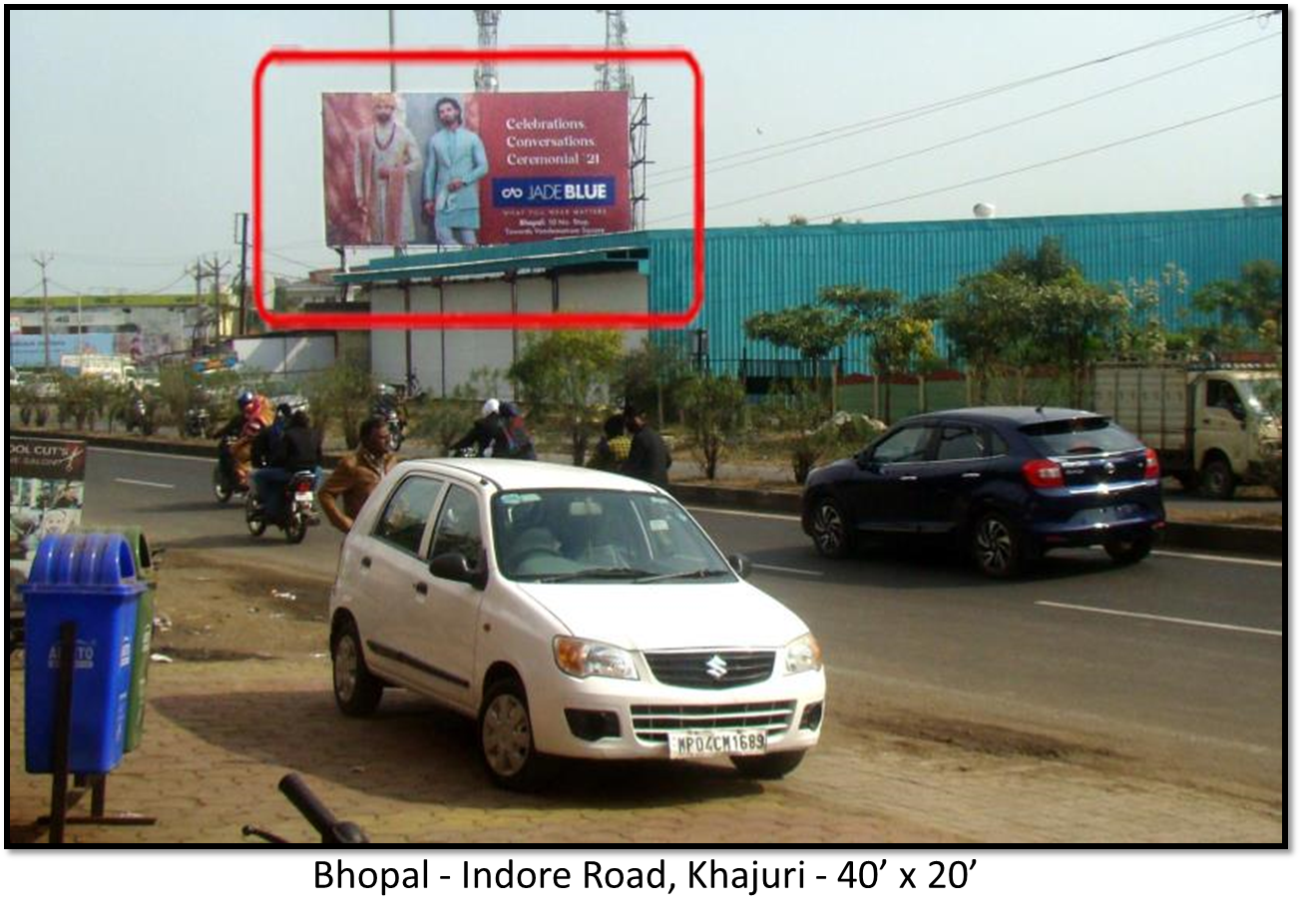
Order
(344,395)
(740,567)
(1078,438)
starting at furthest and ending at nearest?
(344,395) → (1078,438) → (740,567)

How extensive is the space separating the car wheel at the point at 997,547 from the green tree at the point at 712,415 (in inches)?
420

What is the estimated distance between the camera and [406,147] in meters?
13.9

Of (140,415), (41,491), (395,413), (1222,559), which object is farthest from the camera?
(140,415)

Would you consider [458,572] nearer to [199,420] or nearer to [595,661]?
[595,661]

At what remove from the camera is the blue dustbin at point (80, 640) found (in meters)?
6.65

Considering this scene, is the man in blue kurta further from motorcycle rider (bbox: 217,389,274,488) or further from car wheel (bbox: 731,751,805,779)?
motorcycle rider (bbox: 217,389,274,488)

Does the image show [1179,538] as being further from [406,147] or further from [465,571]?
[465,571]

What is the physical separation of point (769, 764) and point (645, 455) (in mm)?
7341

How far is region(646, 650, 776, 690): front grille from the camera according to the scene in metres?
7.46

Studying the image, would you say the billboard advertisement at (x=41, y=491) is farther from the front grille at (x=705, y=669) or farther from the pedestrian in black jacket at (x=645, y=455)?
the front grille at (x=705, y=669)

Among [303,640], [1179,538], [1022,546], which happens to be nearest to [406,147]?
[303,640]

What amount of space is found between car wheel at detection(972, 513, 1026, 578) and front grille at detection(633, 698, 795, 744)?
7945mm

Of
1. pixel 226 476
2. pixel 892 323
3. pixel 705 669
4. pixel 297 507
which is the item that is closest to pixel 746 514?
pixel 297 507

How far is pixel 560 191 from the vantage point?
43.2ft
